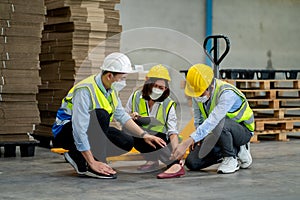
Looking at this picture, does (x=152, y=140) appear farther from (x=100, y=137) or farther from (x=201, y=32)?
(x=201, y=32)

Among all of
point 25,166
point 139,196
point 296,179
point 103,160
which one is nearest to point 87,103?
point 103,160

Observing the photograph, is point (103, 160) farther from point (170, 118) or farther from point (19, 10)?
point (19, 10)

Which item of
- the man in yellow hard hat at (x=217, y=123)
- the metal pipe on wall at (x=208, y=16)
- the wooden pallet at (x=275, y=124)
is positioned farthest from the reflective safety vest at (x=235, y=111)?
the metal pipe on wall at (x=208, y=16)

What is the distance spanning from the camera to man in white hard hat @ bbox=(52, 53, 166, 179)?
5.39 meters

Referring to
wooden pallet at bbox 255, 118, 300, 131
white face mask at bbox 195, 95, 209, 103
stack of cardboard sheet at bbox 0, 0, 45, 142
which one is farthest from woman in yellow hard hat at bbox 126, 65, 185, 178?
wooden pallet at bbox 255, 118, 300, 131

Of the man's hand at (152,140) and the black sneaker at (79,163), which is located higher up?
the man's hand at (152,140)

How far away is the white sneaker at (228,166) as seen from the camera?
19.6 feet

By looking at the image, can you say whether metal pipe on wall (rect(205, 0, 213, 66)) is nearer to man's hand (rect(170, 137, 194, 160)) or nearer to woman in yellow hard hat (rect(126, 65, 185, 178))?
woman in yellow hard hat (rect(126, 65, 185, 178))

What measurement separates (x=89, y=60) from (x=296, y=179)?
3.41 m

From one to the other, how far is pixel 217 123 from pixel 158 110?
0.70 meters

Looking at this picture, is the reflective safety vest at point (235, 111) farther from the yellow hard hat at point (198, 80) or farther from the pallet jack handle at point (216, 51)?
the pallet jack handle at point (216, 51)

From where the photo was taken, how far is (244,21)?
62.0ft

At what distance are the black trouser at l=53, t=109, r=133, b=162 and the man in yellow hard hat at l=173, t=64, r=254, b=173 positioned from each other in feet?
1.79

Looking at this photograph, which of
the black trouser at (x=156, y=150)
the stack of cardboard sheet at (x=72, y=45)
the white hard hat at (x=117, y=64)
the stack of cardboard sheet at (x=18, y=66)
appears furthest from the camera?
the stack of cardboard sheet at (x=72, y=45)
